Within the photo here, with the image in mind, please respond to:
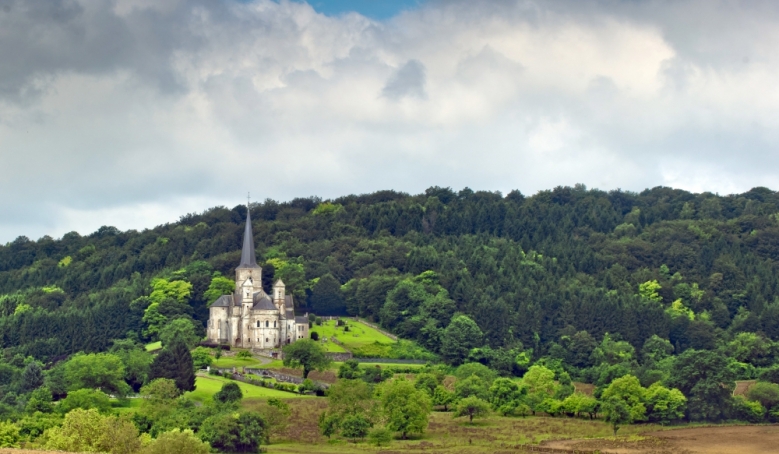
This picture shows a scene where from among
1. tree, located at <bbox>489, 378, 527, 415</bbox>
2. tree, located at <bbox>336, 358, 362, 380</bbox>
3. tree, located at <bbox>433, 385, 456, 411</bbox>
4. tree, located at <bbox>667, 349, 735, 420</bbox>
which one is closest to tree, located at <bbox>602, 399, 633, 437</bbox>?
tree, located at <bbox>667, 349, 735, 420</bbox>

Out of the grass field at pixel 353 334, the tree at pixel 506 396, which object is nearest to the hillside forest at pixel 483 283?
the grass field at pixel 353 334

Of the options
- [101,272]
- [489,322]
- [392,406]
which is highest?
[101,272]

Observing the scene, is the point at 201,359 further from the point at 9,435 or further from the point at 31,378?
the point at 9,435

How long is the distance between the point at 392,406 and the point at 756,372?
42.2m

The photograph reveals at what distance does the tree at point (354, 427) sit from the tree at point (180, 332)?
33867mm

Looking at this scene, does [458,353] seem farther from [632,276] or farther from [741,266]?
[741,266]

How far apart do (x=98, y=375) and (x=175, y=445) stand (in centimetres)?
2622

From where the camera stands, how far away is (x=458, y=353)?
10875 centimetres

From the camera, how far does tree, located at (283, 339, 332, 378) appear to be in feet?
318

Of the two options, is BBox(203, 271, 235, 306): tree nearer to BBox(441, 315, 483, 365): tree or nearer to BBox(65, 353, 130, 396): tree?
BBox(441, 315, 483, 365): tree

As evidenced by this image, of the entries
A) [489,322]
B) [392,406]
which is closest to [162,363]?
[392,406]

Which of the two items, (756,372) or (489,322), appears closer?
(756,372)

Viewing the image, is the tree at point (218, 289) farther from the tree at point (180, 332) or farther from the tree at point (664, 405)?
the tree at point (664, 405)

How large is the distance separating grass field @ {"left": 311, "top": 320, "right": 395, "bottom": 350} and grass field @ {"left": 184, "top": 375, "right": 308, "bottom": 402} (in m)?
19.5
